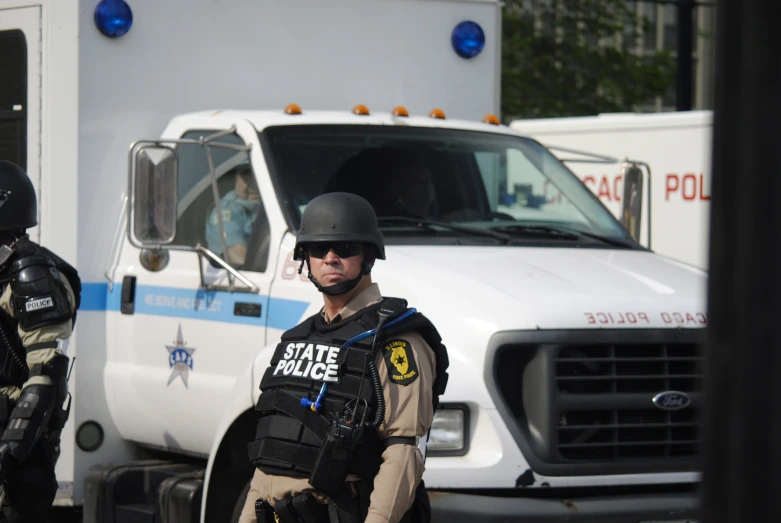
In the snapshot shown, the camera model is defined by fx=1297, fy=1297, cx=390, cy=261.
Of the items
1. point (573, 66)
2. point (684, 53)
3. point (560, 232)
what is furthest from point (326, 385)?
point (573, 66)

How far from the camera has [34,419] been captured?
14.7 ft

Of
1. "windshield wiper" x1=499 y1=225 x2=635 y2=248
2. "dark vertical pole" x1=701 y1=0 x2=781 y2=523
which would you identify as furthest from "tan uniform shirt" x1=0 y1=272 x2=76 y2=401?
"dark vertical pole" x1=701 y1=0 x2=781 y2=523

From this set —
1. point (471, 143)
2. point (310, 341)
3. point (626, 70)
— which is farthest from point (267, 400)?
point (626, 70)

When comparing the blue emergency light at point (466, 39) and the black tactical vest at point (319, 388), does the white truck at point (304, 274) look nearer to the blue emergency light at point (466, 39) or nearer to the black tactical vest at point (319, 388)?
the blue emergency light at point (466, 39)

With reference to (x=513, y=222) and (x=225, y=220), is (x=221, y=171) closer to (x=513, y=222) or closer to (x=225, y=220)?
(x=225, y=220)

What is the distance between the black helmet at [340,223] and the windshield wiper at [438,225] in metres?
1.90

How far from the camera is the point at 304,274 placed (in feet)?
16.7

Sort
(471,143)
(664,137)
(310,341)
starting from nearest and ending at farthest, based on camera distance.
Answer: (310,341) < (471,143) < (664,137)

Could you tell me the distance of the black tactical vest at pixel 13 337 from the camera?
183 inches

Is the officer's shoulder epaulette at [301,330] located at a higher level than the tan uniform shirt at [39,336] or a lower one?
higher

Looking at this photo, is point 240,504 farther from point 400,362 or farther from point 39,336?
point 400,362

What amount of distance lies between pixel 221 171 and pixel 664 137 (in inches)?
192

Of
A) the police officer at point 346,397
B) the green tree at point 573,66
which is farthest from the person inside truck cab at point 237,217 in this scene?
the green tree at point 573,66

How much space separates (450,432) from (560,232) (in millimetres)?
1491
